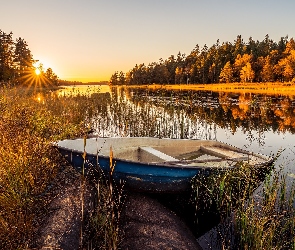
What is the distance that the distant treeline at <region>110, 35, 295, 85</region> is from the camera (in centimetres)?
6023

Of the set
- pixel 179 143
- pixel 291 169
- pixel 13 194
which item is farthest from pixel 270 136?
pixel 13 194

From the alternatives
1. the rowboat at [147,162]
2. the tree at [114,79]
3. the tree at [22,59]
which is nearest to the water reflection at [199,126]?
the rowboat at [147,162]

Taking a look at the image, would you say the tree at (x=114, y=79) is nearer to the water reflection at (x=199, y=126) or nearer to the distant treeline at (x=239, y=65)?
the distant treeline at (x=239, y=65)

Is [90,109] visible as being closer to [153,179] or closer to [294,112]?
[153,179]

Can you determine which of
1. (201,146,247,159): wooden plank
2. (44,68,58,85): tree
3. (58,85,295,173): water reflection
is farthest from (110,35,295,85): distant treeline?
(201,146,247,159): wooden plank

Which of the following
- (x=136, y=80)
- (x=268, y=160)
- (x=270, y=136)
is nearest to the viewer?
(x=268, y=160)

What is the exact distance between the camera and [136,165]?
5.88 m

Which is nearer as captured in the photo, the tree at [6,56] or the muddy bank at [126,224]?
the muddy bank at [126,224]

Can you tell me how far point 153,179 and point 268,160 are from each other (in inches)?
109

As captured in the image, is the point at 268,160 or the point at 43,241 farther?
the point at 268,160

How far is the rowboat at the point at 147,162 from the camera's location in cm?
594

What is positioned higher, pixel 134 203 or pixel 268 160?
pixel 268 160

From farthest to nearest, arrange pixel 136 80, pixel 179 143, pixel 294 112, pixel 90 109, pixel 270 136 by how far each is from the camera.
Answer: pixel 136 80, pixel 294 112, pixel 90 109, pixel 270 136, pixel 179 143

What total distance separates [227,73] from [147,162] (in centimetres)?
6713
